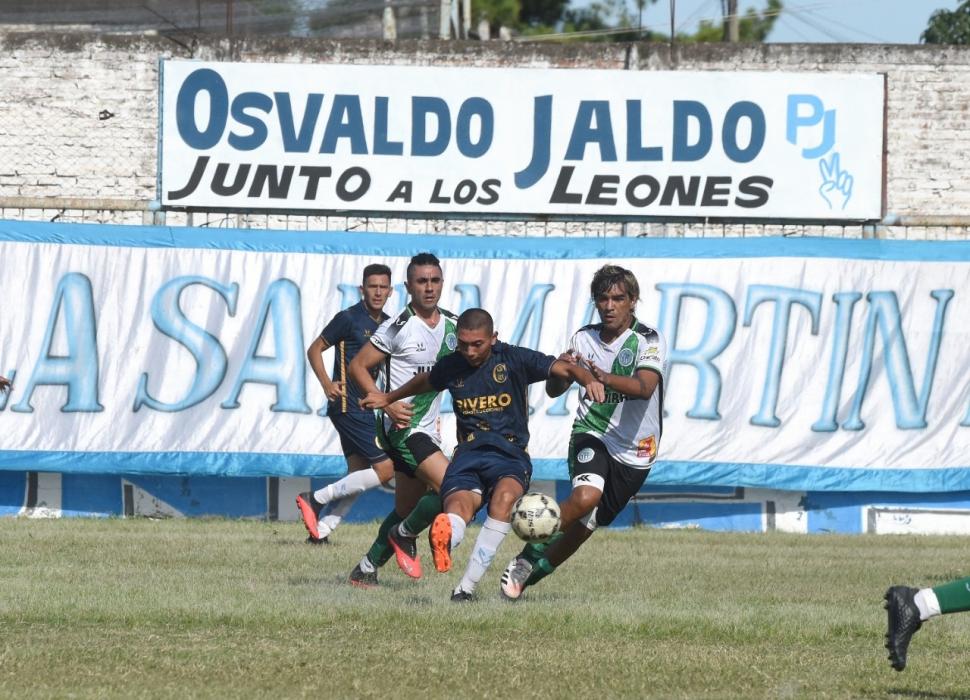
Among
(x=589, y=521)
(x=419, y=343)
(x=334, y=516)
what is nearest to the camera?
(x=589, y=521)

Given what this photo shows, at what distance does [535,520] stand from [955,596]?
10.2 feet

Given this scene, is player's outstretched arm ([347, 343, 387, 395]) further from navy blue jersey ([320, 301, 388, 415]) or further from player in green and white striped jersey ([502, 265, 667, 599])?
navy blue jersey ([320, 301, 388, 415])

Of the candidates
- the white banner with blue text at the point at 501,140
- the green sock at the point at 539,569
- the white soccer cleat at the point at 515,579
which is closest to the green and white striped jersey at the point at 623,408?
the green sock at the point at 539,569

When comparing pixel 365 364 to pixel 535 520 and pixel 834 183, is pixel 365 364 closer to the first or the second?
pixel 535 520

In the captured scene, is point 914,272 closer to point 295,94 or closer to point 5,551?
point 295,94

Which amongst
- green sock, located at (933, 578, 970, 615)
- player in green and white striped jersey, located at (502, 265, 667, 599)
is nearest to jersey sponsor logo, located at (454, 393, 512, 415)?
player in green and white striped jersey, located at (502, 265, 667, 599)

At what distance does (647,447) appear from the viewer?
10.4 m

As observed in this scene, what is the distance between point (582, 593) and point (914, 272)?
24.4 feet

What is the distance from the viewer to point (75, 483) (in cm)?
1689

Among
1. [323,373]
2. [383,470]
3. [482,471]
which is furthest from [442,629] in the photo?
[383,470]

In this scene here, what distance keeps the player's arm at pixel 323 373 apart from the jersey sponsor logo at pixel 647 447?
3.30 m

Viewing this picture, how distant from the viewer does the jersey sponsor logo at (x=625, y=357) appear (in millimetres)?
10234

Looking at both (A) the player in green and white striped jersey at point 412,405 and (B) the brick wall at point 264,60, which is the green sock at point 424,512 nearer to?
(A) the player in green and white striped jersey at point 412,405

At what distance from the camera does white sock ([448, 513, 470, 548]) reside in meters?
9.47
